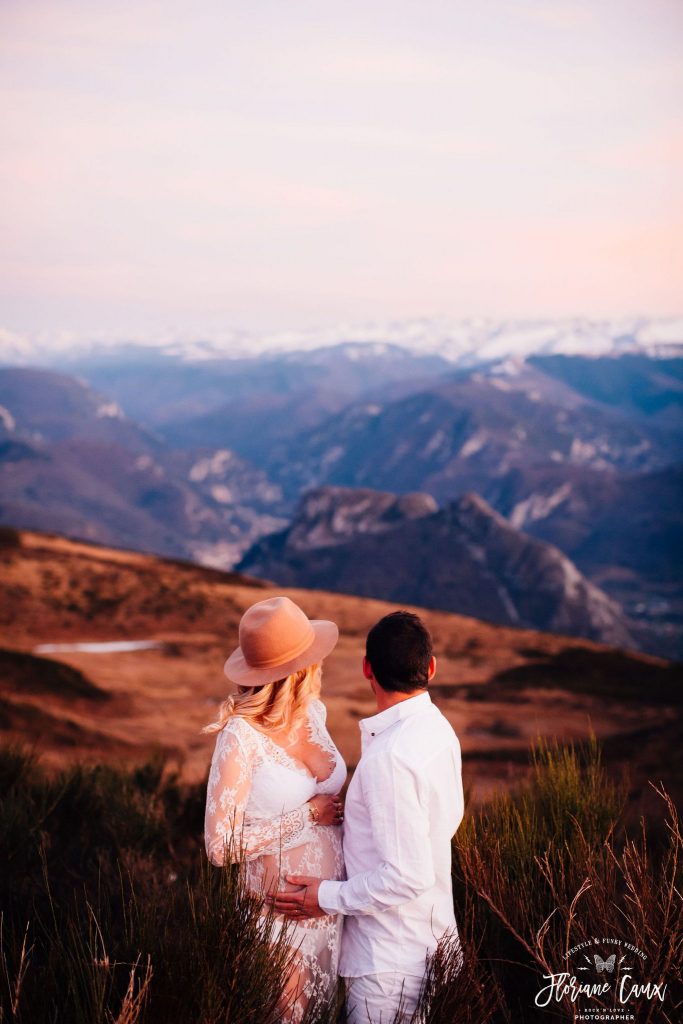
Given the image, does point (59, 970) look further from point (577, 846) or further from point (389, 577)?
point (389, 577)

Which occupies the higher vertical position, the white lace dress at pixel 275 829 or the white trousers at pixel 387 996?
the white lace dress at pixel 275 829

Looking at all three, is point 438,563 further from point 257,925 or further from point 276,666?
point 257,925

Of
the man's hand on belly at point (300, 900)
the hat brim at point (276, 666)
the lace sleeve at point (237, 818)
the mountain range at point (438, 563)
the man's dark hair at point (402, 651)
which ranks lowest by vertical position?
the mountain range at point (438, 563)

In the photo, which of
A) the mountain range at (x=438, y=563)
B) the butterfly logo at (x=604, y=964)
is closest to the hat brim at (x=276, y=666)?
the butterfly logo at (x=604, y=964)

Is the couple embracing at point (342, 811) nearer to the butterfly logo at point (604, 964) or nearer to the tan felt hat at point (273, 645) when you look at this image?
the tan felt hat at point (273, 645)

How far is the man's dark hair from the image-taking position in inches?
119

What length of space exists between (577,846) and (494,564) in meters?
131

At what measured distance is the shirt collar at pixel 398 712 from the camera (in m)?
3.03

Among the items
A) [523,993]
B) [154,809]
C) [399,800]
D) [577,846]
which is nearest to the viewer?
[399,800]

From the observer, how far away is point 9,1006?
296 centimetres

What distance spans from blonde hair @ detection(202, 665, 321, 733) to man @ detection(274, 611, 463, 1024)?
44cm

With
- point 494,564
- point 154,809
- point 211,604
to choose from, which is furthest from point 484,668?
point 494,564

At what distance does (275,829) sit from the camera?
3336mm

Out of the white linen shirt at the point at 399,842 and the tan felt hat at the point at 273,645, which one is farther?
the tan felt hat at the point at 273,645
